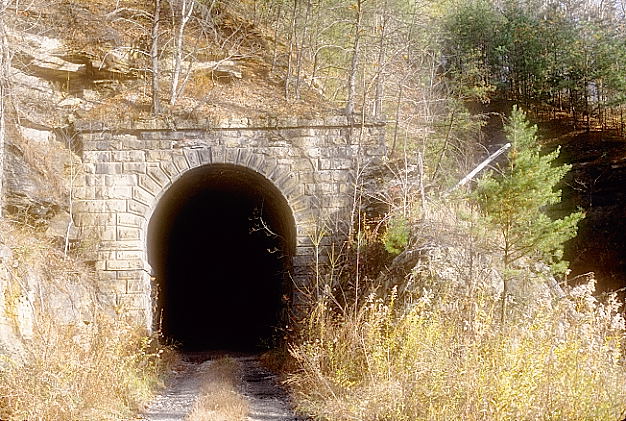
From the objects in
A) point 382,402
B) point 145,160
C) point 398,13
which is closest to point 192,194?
point 145,160

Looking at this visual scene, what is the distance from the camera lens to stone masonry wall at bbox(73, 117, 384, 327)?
12328 mm

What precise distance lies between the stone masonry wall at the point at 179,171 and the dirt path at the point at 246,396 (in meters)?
1.84

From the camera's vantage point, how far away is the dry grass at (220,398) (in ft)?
24.4

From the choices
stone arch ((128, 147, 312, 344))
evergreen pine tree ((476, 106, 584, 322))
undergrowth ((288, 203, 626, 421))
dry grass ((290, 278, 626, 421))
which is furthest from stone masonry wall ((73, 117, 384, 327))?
dry grass ((290, 278, 626, 421))

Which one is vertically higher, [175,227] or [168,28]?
[168,28]

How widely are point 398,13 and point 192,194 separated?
7623 mm

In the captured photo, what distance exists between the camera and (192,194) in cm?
1597

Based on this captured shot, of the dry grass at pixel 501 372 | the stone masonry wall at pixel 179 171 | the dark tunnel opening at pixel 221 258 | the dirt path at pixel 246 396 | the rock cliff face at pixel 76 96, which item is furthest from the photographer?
the dark tunnel opening at pixel 221 258

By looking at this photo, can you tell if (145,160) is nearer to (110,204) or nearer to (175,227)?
(110,204)

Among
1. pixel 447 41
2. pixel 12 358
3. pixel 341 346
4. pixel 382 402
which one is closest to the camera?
pixel 382 402

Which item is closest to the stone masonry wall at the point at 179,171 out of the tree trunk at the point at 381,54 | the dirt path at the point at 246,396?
the tree trunk at the point at 381,54

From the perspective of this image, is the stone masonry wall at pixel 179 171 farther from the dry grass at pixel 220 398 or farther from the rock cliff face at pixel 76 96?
the dry grass at pixel 220 398

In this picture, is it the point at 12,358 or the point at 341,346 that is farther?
the point at 341,346

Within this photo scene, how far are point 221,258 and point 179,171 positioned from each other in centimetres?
1028
